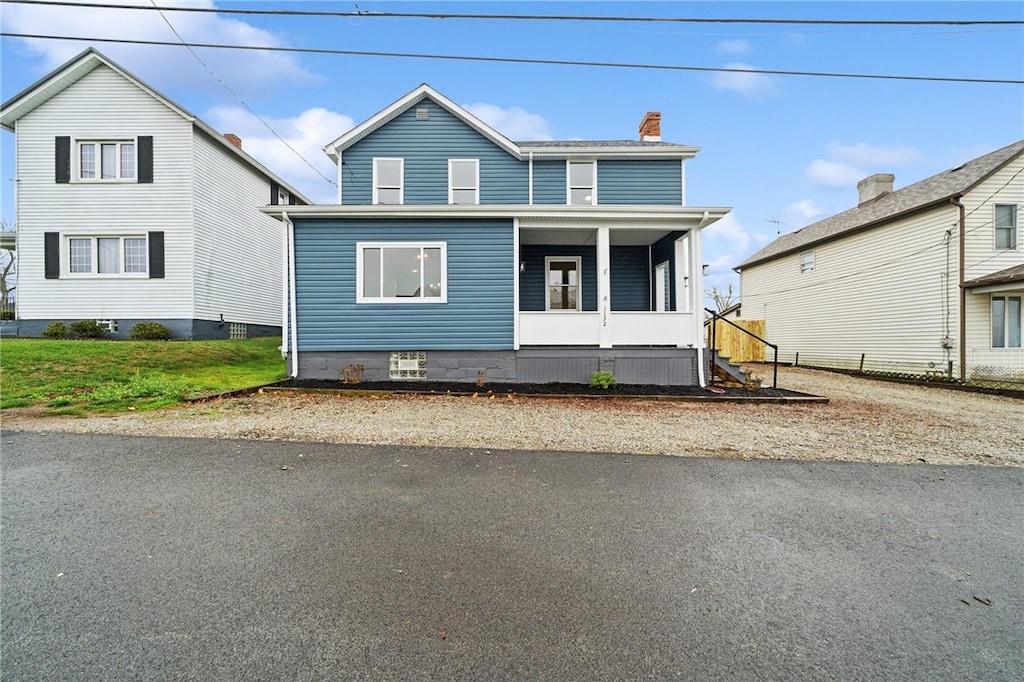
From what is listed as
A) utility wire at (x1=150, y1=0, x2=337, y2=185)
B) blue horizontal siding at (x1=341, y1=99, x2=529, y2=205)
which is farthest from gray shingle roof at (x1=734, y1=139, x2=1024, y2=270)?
utility wire at (x1=150, y1=0, x2=337, y2=185)

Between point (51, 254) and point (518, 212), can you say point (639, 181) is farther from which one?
point (51, 254)

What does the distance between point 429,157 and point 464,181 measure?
1329mm

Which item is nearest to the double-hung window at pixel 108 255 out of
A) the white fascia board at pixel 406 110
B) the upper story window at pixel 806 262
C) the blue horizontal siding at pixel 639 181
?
the white fascia board at pixel 406 110

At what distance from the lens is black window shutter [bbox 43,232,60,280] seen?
48.3 ft

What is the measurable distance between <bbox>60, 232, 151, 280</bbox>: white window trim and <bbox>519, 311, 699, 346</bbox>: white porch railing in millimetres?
13520

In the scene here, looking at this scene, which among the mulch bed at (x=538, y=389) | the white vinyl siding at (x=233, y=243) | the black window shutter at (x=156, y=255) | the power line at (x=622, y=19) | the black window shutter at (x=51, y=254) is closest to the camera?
the power line at (x=622, y=19)

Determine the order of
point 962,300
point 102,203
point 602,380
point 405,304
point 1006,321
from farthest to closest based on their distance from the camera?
point 102,203, point 962,300, point 1006,321, point 405,304, point 602,380

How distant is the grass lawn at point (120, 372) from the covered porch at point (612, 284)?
7213 millimetres

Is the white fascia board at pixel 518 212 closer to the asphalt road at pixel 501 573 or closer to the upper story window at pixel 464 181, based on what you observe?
the upper story window at pixel 464 181

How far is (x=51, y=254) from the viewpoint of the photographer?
581 inches

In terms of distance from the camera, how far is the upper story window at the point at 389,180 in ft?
45.9

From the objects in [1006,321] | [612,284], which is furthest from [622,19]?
[1006,321]

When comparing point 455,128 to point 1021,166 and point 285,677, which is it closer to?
point 285,677

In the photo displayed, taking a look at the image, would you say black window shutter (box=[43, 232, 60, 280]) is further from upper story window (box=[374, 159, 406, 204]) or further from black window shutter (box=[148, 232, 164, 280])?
upper story window (box=[374, 159, 406, 204])
